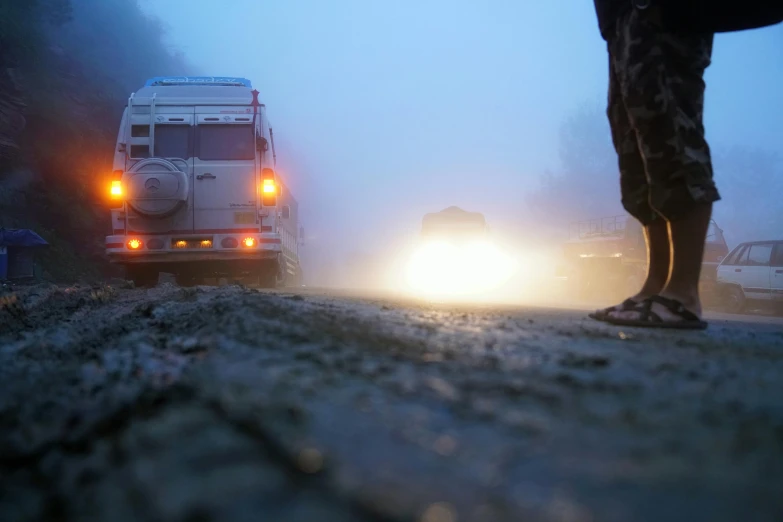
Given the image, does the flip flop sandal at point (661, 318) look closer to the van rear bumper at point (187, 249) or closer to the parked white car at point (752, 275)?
the van rear bumper at point (187, 249)

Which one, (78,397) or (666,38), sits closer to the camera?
(78,397)

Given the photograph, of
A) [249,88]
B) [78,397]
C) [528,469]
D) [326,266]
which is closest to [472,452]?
[528,469]

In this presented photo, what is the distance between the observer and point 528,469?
1.97 feet

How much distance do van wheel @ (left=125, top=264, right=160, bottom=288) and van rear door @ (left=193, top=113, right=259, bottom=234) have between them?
1.05 metres

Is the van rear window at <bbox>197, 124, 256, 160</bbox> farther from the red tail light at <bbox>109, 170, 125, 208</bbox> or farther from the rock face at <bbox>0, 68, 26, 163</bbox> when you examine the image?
the rock face at <bbox>0, 68, 26, 163</bbox>

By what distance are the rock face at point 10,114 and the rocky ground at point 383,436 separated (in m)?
18.6

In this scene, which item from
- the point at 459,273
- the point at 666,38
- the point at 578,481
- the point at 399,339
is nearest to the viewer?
the point at 578,481

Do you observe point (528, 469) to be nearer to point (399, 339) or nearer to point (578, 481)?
point (578, 481)

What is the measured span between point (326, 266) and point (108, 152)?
19715 mm

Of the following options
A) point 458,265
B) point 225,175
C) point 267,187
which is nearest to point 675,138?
point 267,187

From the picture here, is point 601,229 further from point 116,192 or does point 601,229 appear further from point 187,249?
point 116,192

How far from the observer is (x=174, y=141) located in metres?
8.48

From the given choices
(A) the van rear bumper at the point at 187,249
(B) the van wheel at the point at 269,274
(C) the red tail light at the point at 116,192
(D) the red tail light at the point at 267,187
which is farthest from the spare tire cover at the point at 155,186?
(B) the van wheel at the point at 269,274

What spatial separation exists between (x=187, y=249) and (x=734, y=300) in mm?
10859
